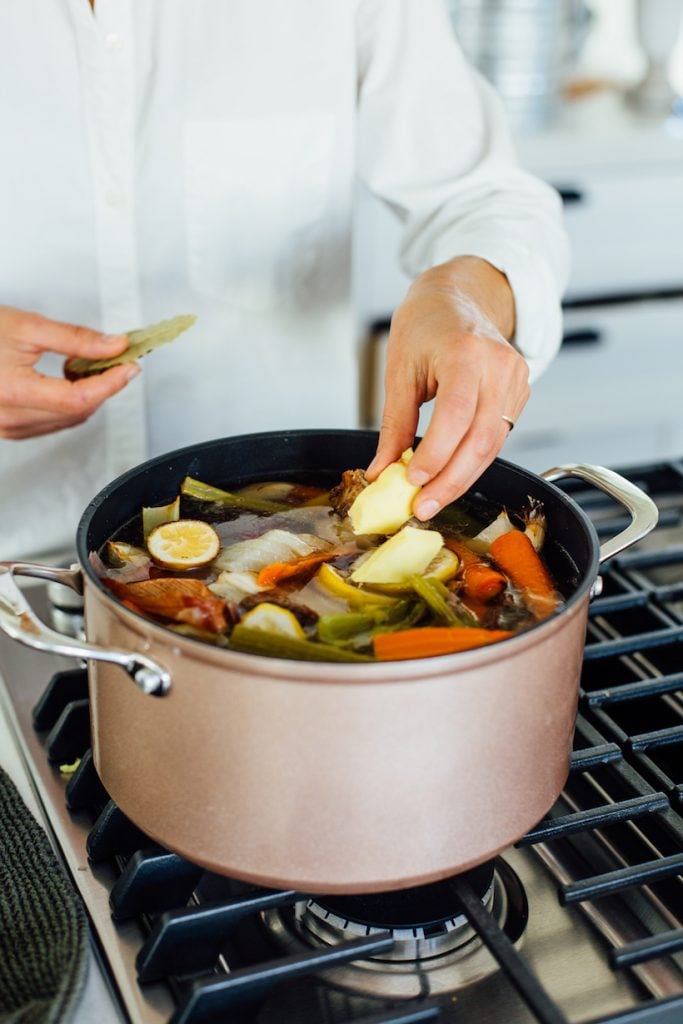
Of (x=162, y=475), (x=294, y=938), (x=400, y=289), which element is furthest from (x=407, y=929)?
(x=400, y=289)

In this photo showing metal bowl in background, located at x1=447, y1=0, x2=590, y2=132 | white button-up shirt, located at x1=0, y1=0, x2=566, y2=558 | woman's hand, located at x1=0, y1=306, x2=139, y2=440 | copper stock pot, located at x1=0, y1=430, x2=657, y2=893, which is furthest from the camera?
metal bowl in background, located at x1=447, y1=0, x2=590, y2=132

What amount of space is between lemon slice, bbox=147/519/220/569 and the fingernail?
16 cm

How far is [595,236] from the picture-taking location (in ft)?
8.32

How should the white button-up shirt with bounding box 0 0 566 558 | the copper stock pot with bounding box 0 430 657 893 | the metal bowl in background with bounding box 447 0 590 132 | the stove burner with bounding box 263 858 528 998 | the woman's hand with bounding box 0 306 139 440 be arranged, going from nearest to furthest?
1. the copper stock pot with bounding box 0 430 657 893
2. the stove burner with bounding box 263 858 528 998
3. the woman's hand with bounding box 0 306 139 440
4. the white button-up shirt with bounding box 0 0 566 558
5. the metal bowl in background with bounding box 447 0 590 132

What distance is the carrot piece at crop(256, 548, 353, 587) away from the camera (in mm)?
850

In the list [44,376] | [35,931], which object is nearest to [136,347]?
[44,376]

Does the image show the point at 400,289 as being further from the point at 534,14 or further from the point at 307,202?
the point at 307,202

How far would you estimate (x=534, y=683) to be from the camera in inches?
26.8

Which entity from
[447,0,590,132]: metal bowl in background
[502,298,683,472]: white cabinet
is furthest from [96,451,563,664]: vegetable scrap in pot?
[447,0,590,132]: metal bowl in background

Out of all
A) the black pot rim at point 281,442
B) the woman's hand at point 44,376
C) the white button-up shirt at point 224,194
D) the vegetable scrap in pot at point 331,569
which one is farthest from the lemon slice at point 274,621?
the white button-up shirt at point 224,194

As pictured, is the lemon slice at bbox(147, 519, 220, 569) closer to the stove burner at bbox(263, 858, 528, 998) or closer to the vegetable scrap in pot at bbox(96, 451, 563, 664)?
the vegetable scrap in pot at bbox(96, 451, 563, 664)

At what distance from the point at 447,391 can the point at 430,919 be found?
40 cm

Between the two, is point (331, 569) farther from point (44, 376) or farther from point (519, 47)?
point (519, 47)

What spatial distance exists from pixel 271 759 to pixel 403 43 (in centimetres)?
103
